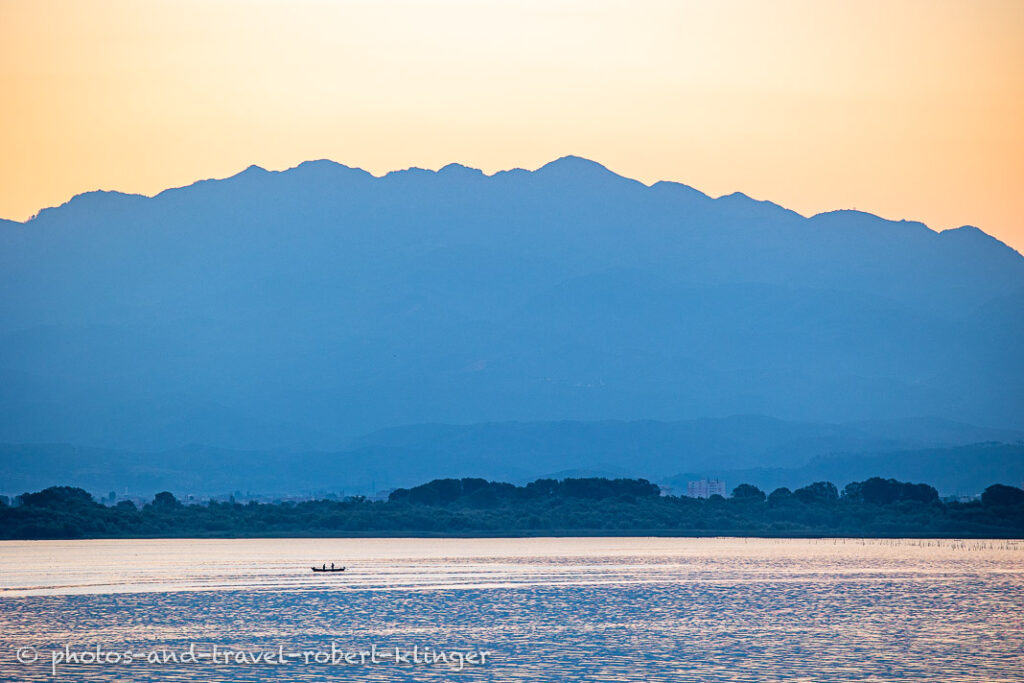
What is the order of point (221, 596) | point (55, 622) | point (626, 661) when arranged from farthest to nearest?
1. point (221, 596)
2. point (55, 622)
3. point (626, 661)

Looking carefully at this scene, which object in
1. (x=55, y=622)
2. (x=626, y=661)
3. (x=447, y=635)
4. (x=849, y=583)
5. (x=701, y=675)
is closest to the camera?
(x=701, y=675)

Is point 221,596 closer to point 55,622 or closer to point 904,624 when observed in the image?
point 55,622

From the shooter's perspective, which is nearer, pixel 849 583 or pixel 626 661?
pixel 626 661

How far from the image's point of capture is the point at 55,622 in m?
100

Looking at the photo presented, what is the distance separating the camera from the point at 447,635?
305ft

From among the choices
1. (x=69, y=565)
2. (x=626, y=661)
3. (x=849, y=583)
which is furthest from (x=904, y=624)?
(x=69, y=565)

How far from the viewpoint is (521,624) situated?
10169 cm

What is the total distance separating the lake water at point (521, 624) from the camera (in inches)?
2960

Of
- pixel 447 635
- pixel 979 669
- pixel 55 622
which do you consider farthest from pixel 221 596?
pixel 979 669

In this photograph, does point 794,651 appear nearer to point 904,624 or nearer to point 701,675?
point 701,675

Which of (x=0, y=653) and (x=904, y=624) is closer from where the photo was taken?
(x=0, y=653)

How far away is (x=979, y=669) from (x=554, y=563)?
398ft

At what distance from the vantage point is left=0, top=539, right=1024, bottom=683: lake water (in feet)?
247

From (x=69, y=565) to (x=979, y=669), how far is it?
5199 inches
